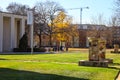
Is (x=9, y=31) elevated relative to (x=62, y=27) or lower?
lower

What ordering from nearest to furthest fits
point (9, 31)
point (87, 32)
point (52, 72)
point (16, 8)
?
1. point (52, 72)
2. point (9, 31)
3. point (16, 8)
4. point (87, 32)

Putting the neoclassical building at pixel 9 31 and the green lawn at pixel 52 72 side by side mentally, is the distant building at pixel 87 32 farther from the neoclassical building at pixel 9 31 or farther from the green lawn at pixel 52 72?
the green lawn at pixel 52 72

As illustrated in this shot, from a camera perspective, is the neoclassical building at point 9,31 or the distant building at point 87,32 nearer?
the neoclassical building at point 9,31

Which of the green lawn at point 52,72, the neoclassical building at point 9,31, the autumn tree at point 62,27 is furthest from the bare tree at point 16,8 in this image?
the green lawn at point 52,72

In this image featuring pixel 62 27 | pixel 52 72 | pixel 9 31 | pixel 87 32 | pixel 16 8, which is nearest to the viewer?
pixel 52 72

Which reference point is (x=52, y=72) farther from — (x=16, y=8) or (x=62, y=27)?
(x=16, y=8)

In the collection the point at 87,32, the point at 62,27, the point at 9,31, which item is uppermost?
the point at 62,27

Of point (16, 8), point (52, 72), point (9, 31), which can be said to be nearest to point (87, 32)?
point (16, 8)

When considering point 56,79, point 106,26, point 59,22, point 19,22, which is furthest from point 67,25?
point 56,79

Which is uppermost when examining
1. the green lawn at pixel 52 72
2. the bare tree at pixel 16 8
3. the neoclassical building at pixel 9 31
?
the bare tree at pixel 16 8

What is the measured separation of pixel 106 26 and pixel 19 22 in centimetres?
4082

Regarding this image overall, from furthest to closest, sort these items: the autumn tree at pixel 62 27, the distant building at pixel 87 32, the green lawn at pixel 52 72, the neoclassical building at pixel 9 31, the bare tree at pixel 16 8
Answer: the distant building at pixel 87 32 → the bare tree at pixel 16 8 → the autumn tree at pixel 62 27 → the neoclassical building at pixel 9 31 → the green lawn at pixel 52 72

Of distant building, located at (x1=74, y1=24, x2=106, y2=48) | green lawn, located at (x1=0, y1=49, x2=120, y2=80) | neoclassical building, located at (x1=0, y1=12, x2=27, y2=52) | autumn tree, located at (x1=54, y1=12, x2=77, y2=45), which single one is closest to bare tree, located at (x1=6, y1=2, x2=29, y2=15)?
autumn tree, located at (x1=54, y1=12, x2=77, y2=45)

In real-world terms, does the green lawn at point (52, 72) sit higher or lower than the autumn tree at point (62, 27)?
lower
